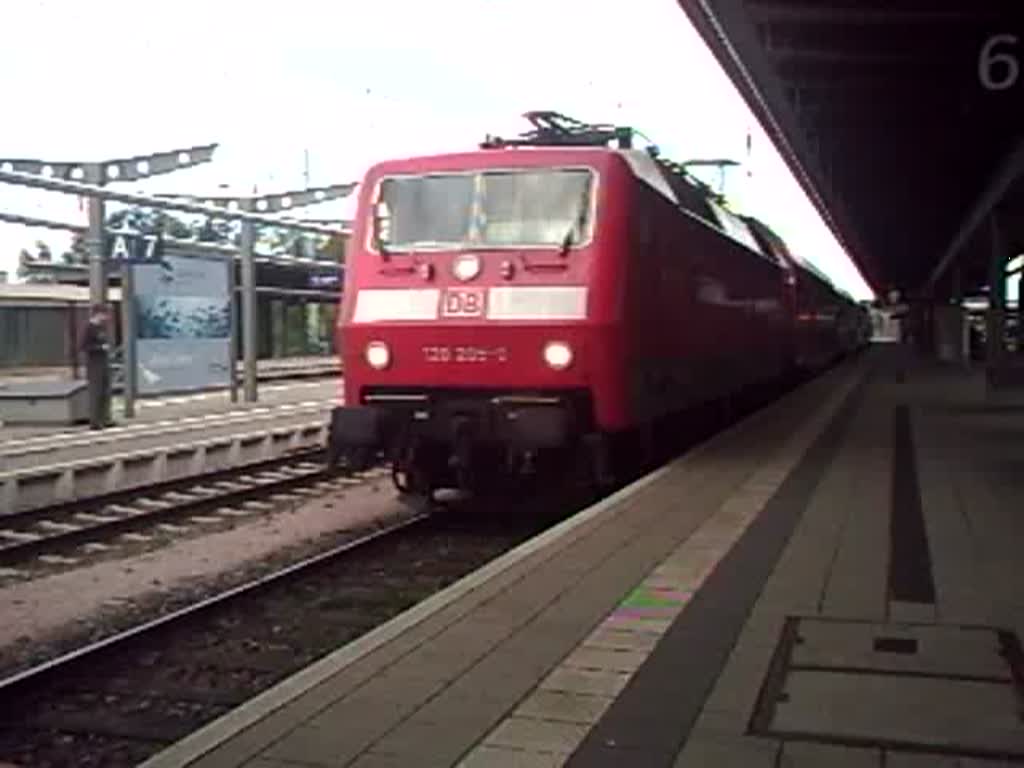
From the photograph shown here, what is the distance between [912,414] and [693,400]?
8.57 m

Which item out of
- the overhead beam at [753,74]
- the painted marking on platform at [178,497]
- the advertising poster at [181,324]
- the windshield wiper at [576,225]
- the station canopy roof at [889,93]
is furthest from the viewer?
the advertising poster at [181,324]

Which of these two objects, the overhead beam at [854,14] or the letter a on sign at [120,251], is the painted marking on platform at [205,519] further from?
the overhead beam at [854,14]

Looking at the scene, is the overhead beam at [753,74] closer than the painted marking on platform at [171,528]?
No

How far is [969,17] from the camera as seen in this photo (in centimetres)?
1486

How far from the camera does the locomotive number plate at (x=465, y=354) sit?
383 inches

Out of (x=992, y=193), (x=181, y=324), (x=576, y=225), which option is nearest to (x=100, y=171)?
(x=181, y=324)

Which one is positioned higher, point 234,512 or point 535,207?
point 535,207

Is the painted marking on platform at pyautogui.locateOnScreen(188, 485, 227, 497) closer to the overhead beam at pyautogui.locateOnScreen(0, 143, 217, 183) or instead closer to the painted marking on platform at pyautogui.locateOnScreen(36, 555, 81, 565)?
the painted marking on platform at pyautogui.locateOnScreen(36, 555, 81, 565)

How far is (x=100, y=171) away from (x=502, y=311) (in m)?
8.68

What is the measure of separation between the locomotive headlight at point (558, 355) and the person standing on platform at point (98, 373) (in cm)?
747

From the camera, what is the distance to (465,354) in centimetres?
985

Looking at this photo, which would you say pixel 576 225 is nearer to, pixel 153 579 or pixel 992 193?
pixel 153 579

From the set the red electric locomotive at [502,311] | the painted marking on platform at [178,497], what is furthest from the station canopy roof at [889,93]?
the painted marking on platform at [178,497]

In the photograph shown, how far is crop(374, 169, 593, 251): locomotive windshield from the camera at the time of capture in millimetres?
9844
